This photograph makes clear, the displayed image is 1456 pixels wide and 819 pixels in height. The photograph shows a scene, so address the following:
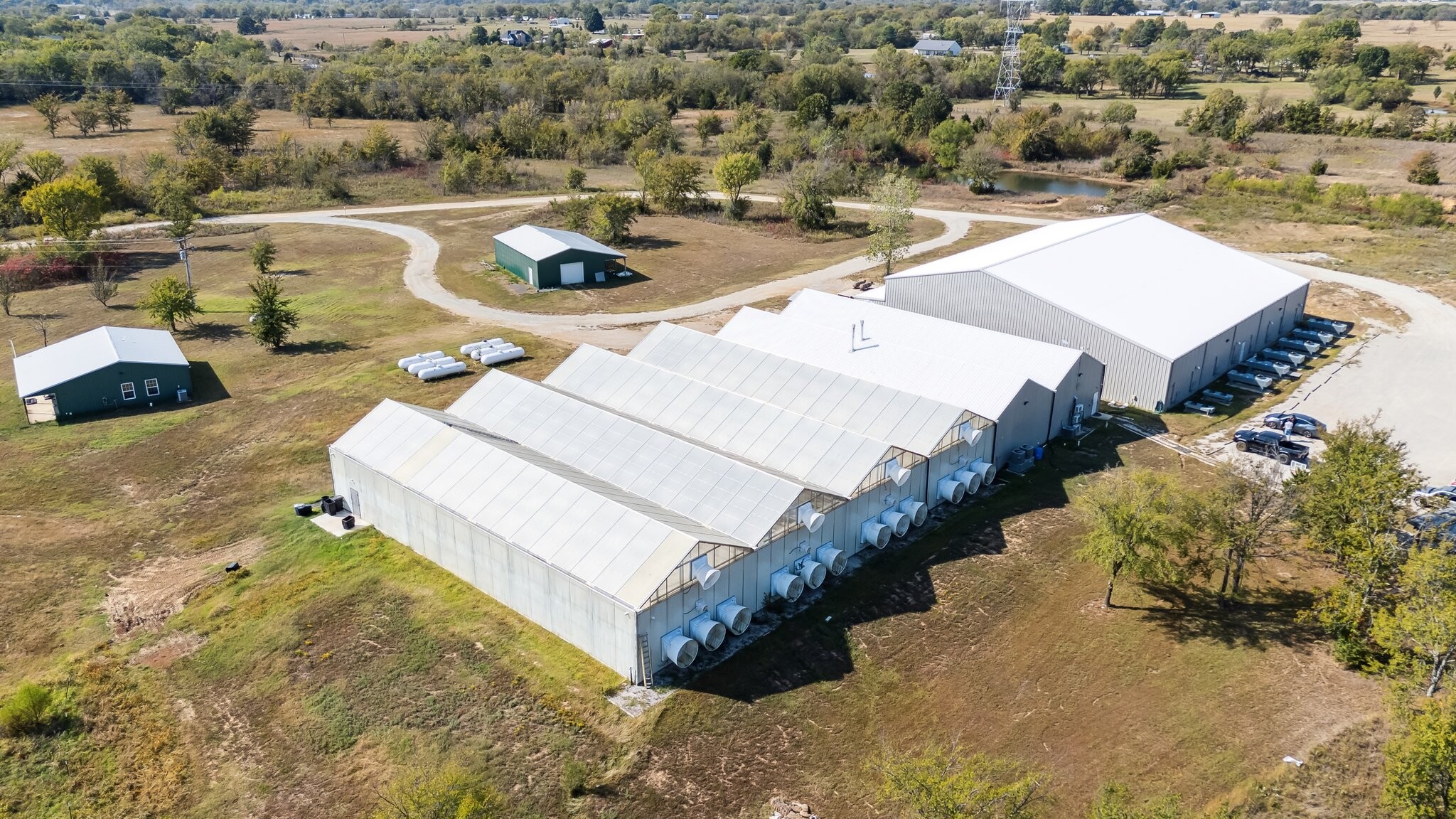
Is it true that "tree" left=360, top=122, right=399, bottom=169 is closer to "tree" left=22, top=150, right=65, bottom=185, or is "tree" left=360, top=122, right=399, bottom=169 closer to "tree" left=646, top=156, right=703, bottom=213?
"tree" left=22, top=150, right=65, bottom=185

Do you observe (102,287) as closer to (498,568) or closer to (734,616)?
(498,568)

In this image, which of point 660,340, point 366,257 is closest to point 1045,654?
point 660,340

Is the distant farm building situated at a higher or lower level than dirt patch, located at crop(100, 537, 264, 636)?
higher

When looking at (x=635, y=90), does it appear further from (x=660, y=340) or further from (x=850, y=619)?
(x=850, y=619)

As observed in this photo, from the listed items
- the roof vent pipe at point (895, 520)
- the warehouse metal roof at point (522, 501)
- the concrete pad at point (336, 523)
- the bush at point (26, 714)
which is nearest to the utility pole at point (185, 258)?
the concrete pad at point (336, 523)

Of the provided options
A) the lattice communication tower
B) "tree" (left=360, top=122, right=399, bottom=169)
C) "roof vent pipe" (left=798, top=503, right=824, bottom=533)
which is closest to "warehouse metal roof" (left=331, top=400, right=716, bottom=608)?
"roof vent pipe" (left=798, top=503, right=824, bottom=533)

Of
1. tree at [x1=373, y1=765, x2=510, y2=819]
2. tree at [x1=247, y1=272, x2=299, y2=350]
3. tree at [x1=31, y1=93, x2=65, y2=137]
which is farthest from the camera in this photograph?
tree at [x1=31, y1=93, x2=65, y2=137]
